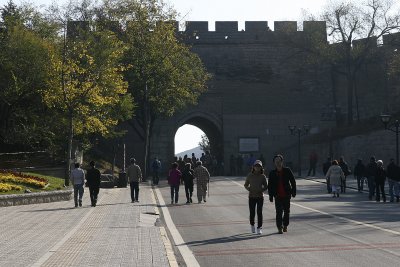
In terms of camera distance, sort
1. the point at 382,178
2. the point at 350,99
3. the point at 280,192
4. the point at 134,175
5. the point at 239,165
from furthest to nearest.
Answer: the point at 350,99 < the point at 239,165 < the point at 134,175 < the point at 382,178 < the point at 280,192

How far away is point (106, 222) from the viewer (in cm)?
2141

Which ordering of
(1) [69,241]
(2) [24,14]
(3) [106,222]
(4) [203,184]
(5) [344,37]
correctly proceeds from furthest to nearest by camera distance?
(5) [344,37], (2) [24,14], (4) [203,184], (3) [106,222], (1) [69,241]

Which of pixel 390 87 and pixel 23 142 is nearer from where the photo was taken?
pixel 23 142

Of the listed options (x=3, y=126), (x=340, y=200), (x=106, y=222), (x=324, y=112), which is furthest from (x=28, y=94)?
(x=324, y=112)

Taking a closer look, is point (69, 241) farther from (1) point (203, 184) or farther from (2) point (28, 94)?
(2) point (28, 94)

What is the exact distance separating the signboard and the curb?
98.6 feet

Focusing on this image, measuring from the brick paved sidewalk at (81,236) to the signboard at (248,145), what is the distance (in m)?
33.6

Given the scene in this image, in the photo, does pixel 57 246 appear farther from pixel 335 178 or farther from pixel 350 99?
pixel 350 99

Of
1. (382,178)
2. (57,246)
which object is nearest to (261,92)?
(382,178)

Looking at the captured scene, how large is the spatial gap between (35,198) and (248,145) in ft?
110

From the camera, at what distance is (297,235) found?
1723 cm

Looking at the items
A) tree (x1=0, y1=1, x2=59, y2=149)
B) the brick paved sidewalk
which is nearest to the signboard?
tree (x1=0, y1=1, x2=59, y2=149)

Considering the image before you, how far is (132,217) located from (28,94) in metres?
21.4

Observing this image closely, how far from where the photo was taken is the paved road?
13.4 meters
